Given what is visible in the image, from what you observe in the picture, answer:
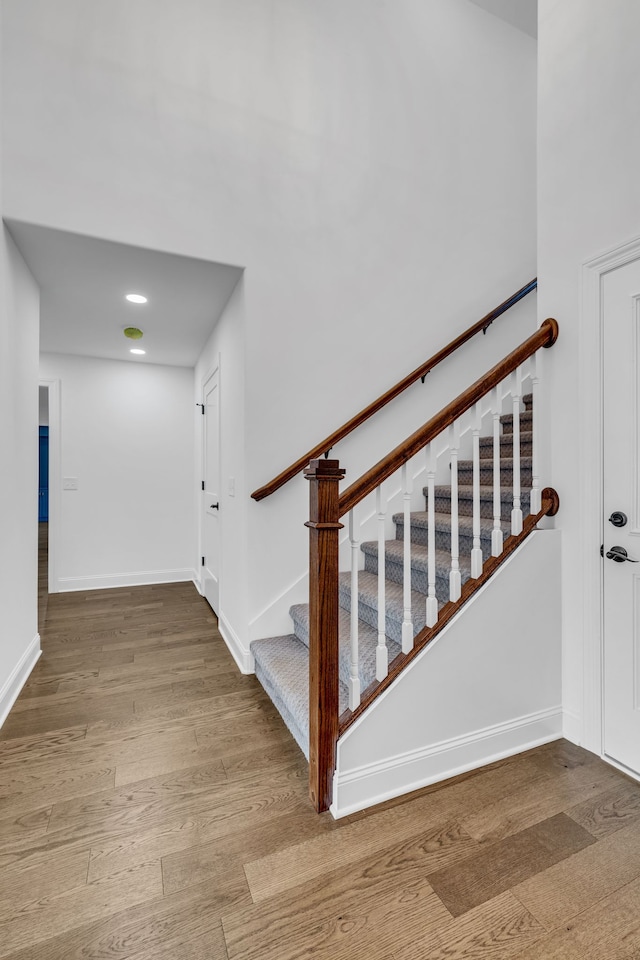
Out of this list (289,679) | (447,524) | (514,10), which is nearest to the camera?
(289,679)

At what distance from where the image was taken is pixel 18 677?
8.16ft

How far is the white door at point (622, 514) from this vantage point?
1.75 m

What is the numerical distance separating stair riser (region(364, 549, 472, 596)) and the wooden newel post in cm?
67

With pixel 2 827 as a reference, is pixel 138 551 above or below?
above

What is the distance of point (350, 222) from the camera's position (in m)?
2.86

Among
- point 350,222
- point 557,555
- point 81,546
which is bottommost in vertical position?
point 81,546

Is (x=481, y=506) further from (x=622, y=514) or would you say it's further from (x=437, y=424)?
(x=437, y=424)

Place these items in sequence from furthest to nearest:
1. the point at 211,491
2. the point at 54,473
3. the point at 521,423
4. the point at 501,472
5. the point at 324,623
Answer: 1. the point at 54,473
2. the point at 211,491
3. the point at 521,423
4. the point at 501,472
5. the point at 324,623

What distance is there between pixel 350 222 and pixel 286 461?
1585 mm

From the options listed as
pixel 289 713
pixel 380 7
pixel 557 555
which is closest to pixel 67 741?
pixel 289 713

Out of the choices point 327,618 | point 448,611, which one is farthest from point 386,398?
point 327,618

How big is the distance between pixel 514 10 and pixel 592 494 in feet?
13.1

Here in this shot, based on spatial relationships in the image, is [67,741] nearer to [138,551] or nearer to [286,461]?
[286,461]

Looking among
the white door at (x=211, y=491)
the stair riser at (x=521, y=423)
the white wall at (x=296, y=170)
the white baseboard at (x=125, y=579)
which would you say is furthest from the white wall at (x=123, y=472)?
the stair riser at (x=521, y=423)
